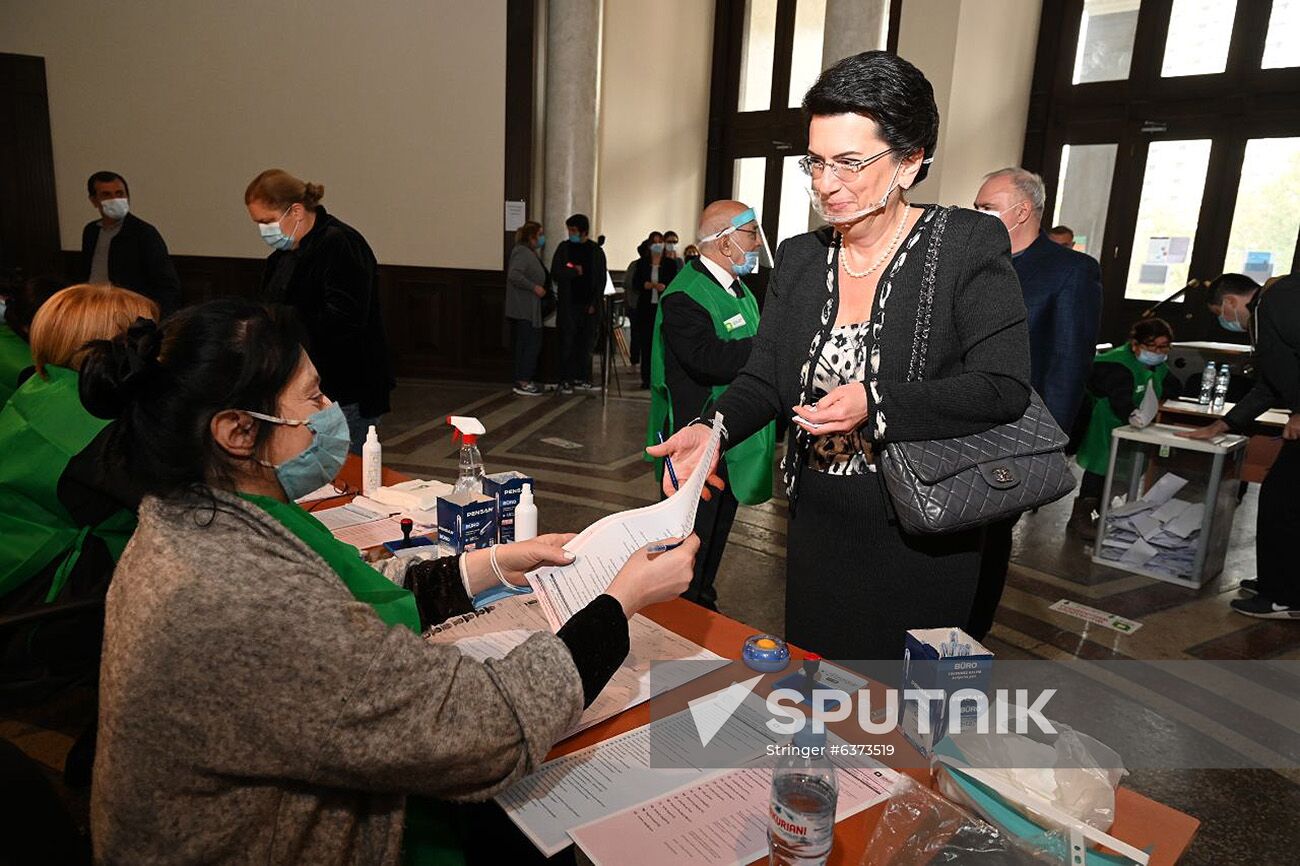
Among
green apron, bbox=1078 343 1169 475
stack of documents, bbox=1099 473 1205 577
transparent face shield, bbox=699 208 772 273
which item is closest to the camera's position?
transparent face shield, bbox=699 208 772 273

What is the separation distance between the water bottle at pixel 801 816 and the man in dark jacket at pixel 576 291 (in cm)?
775

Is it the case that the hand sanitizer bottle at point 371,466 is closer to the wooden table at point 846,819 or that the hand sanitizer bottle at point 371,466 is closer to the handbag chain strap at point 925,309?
the wooden table at point 846,819

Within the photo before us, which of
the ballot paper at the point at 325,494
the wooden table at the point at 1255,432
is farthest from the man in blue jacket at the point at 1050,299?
the wooden table at the point at 1255,432

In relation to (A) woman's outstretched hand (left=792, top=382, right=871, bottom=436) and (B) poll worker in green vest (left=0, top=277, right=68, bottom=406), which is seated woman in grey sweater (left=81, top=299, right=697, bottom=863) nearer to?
(A) woman's outstretched hand (left=792, top=382, right=871, bottom=436)

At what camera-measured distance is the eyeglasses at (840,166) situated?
154cm

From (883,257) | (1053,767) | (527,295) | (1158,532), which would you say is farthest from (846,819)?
(527,295)

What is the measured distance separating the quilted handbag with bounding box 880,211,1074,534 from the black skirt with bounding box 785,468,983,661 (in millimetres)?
111

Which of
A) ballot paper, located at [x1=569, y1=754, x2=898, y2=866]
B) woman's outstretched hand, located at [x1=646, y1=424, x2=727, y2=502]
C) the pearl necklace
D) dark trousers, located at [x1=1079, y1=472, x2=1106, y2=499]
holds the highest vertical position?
the pearl necklace

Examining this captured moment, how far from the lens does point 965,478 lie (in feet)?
5.08

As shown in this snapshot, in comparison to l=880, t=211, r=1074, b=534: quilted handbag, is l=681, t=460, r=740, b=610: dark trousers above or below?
below

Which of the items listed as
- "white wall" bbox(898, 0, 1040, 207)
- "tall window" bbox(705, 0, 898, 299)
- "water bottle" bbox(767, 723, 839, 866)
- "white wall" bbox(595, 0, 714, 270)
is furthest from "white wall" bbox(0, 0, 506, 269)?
"water bottle" bbox(767, 723, 839, 866)

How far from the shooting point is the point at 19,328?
323cm

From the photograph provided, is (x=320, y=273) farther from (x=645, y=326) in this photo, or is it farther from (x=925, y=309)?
(x=645, y=326)

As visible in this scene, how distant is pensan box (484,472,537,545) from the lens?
2168 millimetres
